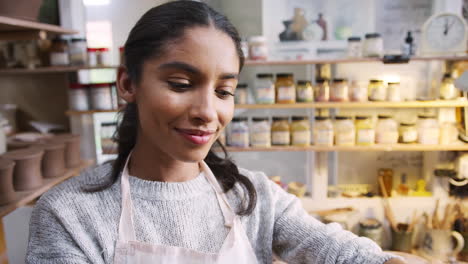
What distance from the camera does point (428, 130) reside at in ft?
6.83

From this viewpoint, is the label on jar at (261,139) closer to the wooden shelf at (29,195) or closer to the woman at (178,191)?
the wooden shelf at (29,195)

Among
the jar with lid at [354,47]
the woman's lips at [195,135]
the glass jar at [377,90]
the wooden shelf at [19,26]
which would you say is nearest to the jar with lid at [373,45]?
the jar with lid at [354,47]

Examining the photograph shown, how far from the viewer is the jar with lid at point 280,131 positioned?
2117 mm

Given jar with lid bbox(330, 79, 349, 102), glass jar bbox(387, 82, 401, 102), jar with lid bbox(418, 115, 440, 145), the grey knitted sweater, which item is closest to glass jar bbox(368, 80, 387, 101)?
glass jar bbox(387, 82, 401, 102)

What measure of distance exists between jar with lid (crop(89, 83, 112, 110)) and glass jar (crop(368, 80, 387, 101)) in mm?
1397

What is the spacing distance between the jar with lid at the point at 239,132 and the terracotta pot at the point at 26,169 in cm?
97

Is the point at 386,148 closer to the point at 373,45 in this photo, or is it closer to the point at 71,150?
the point at 373,45

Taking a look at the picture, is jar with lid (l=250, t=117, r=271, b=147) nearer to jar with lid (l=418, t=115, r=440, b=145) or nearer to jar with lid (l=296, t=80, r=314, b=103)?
jar with lid (l=296, t=80, r=314, b=103)

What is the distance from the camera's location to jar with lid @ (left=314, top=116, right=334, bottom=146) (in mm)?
2104

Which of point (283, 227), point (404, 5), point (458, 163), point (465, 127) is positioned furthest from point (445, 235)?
point (283, 227)

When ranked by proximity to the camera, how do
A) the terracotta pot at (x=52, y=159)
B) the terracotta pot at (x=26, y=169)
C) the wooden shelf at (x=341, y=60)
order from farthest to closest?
1. the wooden shelf at (x=341, y=60)
2. the terracotta pot at (x=52, y=159)
3. the terracotta pot at (x=26, y=169)

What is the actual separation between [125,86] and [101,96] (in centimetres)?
145

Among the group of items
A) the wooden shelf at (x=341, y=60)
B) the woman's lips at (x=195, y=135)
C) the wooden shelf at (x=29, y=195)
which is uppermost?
the wooden shelf at (x=341, y=60)

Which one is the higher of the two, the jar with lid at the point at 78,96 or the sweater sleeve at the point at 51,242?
the jar with lid at the point at 78,96
